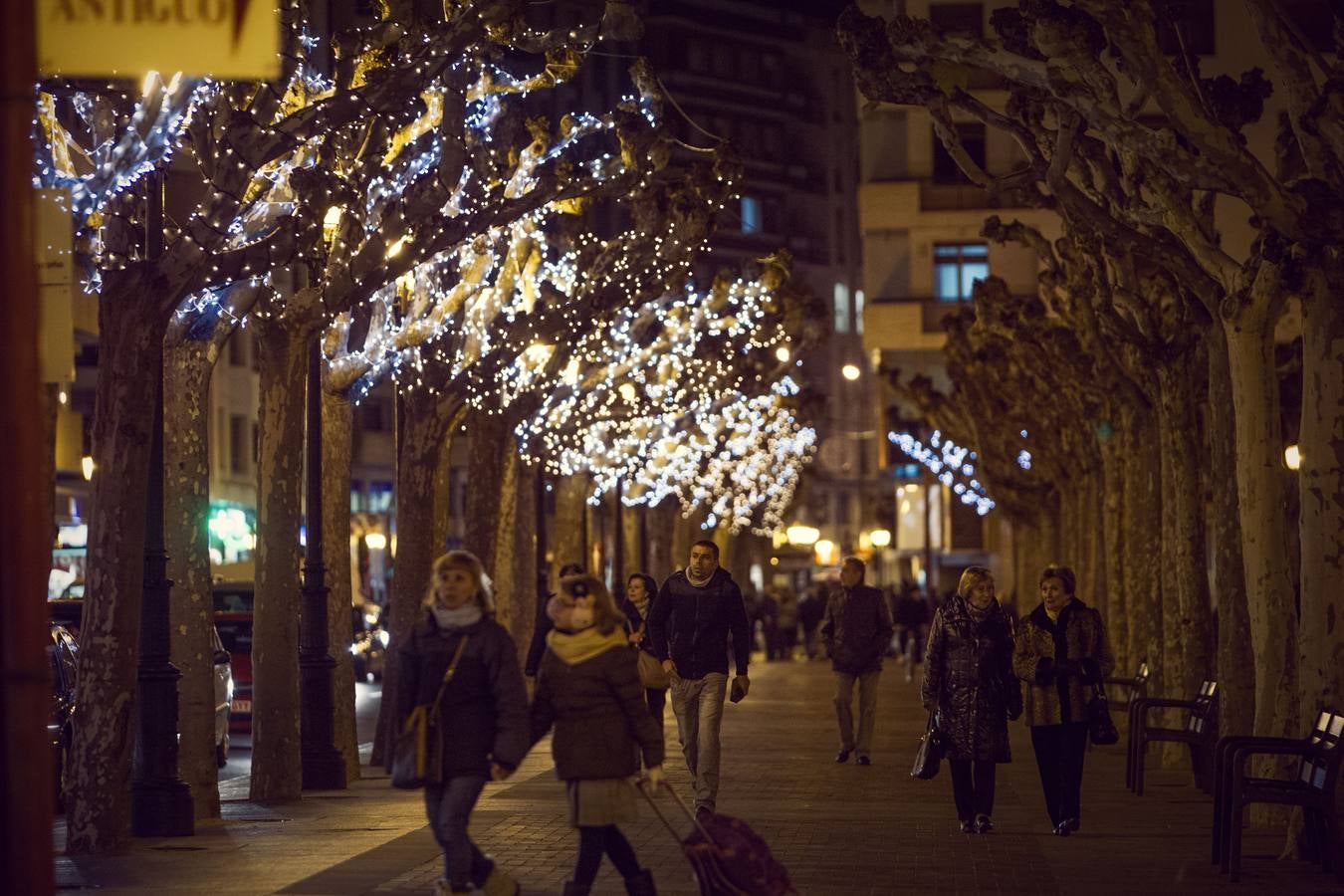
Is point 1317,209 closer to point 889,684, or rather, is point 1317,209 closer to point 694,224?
point 694,224

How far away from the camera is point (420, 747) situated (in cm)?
1075

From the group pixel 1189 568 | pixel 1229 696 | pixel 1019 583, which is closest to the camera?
pixel 1229 696

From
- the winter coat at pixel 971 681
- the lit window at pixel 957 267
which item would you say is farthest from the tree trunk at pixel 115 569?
the lit window at pixel 957 267

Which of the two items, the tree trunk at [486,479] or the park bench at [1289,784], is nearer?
the park bench at [1289,784]

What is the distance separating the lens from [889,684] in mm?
44594

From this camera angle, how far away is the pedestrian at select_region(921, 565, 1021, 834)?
15.7 m

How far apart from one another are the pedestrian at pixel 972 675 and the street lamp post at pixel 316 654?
6.28m

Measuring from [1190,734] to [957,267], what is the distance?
41.2 m

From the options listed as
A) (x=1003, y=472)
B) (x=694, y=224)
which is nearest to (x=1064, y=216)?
(x=694, y=224)

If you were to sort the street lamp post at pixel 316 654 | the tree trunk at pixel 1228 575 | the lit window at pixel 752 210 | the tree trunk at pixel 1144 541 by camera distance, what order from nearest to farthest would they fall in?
the tree trunk at pixel 1228 575 < the street lamp post at pixel 316 654 < the tree trunk at pixel 1144 541 < the lit window at pixel 752 210

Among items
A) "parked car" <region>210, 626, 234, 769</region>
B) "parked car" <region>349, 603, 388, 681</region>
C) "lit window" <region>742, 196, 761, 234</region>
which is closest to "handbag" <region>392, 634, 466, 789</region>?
"parked car" <region>210, 626, 234, 769</region>

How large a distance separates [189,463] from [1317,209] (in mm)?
8180

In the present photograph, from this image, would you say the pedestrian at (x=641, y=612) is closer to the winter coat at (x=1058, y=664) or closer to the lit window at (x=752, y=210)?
the winter coat at (x=1058, y=664)

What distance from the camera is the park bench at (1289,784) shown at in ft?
43.8
